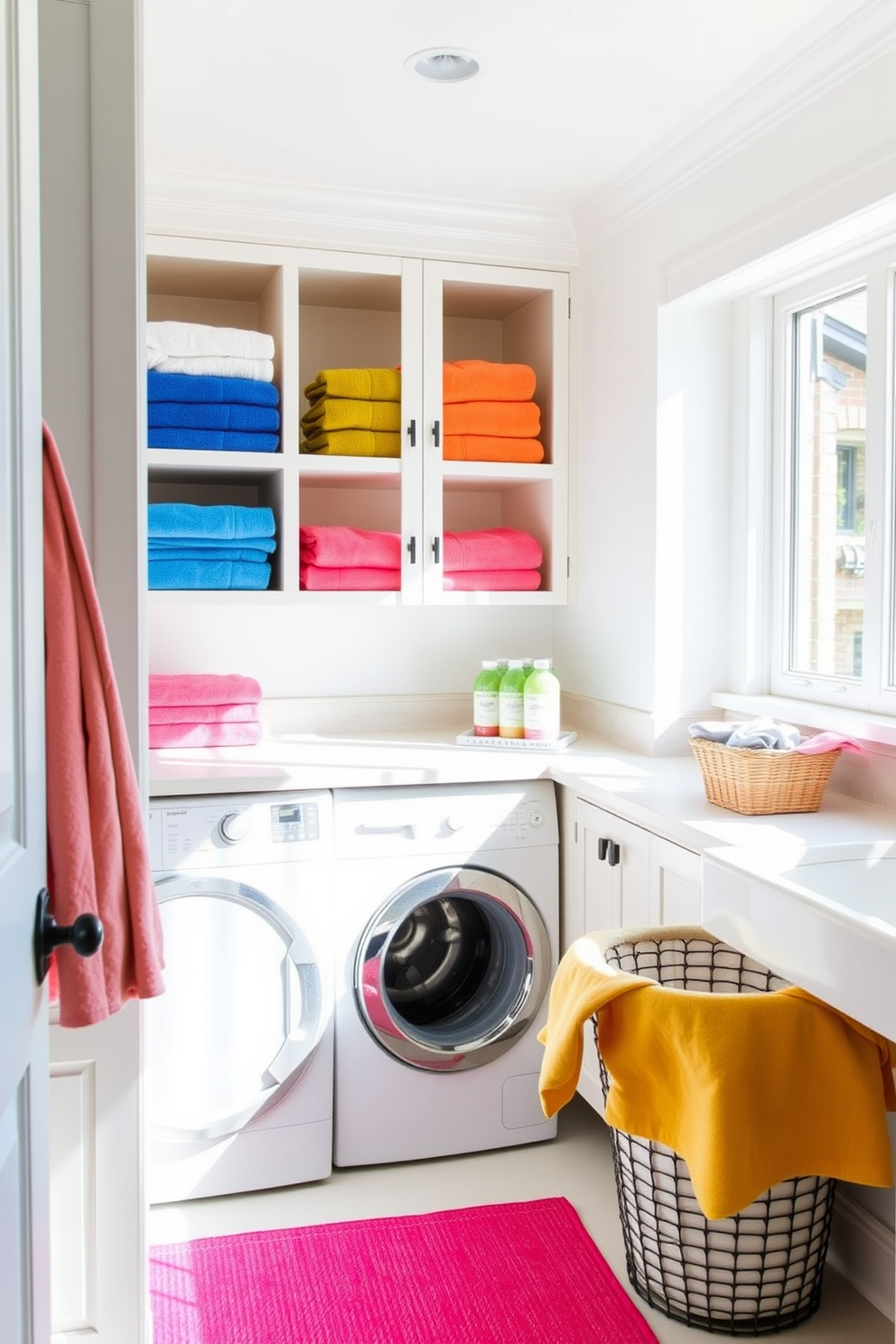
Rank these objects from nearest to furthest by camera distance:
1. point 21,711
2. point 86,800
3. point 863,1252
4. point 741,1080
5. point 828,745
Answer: point 21,711, point 86,800, point 741,1080, point 863,1252, point 828,745

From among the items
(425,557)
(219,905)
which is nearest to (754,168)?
(425,557)

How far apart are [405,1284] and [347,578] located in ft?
5.46

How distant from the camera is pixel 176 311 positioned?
3229mm

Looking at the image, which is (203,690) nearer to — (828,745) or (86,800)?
(828,745)

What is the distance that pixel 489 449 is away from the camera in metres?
3.17

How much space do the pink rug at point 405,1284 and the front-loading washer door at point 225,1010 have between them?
273mm

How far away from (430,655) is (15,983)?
253 centimetres

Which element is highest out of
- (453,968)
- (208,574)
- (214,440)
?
(214,440)

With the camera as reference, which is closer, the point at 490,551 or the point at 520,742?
the point at 520,742

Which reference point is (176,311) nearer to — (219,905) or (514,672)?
(514,672)

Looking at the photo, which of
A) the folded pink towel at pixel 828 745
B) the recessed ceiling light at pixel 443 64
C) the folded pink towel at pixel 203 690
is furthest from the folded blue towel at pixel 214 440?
the folded pink towel at pixel 828 745

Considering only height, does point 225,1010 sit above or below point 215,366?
below

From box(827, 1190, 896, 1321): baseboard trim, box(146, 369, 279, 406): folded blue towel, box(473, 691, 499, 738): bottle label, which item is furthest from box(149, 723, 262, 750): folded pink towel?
box(827, 1190, 896, 1321): baseboard trim

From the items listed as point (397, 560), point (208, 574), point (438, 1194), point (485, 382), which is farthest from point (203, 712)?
point (438, 1194)
